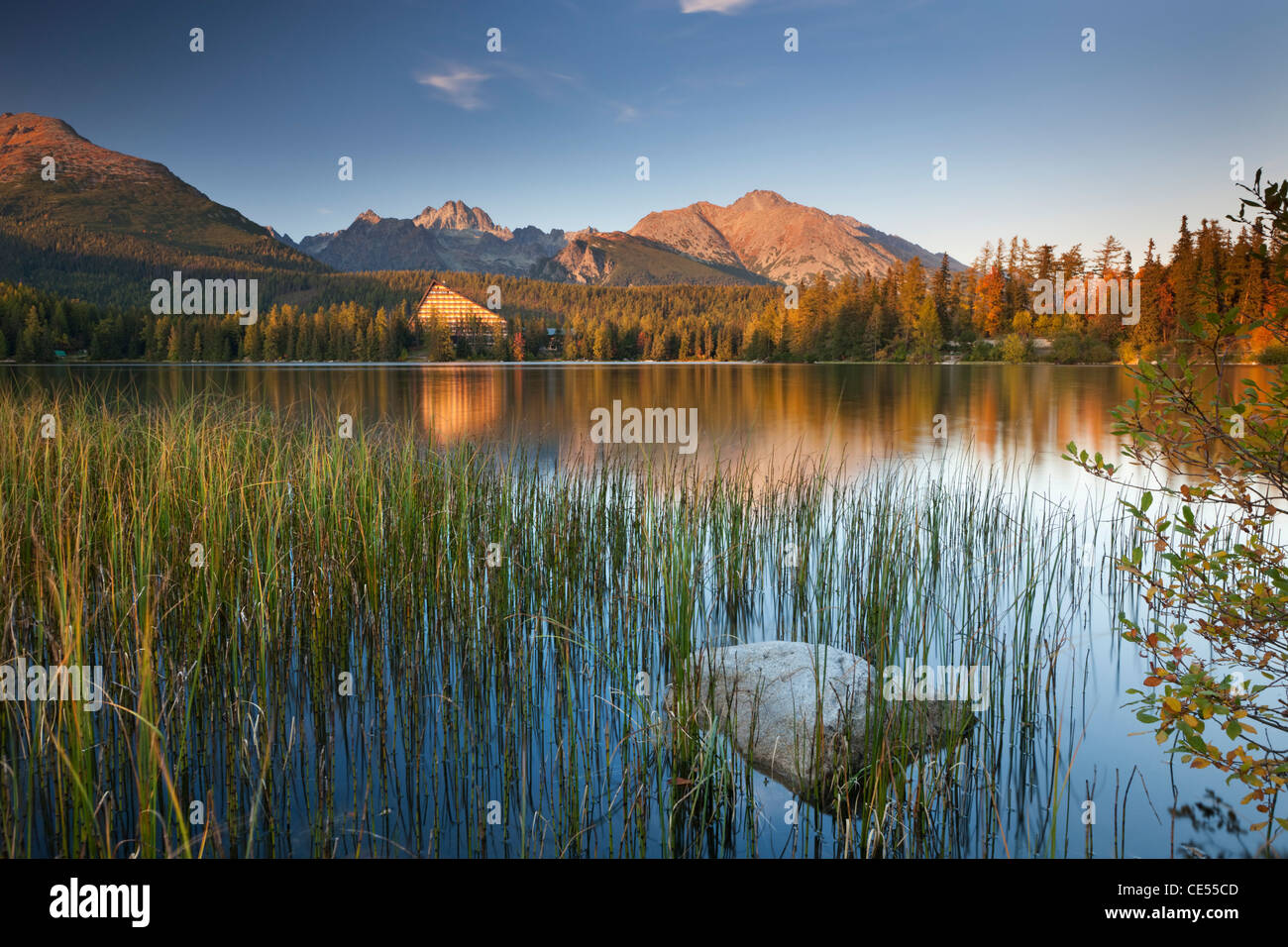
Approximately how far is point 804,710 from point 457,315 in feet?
422

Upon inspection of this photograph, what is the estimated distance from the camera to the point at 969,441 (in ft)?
30.5

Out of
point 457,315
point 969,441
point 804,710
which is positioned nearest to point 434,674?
point 804,710

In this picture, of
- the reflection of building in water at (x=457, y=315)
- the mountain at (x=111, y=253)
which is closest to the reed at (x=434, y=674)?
the reflection of building in water at (x=457, y=315)

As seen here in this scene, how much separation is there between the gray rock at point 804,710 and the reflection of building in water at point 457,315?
95229 millimetres

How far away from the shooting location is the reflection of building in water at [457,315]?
331 ft

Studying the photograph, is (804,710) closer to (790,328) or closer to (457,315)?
(790,328)

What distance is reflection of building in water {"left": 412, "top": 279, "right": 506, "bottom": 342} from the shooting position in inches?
3976

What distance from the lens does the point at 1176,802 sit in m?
3.49

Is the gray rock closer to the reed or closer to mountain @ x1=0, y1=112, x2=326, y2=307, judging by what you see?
the reed

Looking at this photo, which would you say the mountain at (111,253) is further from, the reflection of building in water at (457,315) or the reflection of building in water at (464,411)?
the reflection of building in water at (464,411)

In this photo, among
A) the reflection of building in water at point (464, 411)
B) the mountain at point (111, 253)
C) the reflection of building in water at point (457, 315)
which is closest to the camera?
the reflection of building in water at point (464, 411)

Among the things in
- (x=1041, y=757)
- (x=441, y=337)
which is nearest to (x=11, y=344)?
(x=441, y=337)

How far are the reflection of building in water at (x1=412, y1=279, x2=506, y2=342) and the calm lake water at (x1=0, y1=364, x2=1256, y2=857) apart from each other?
66.9 meters
